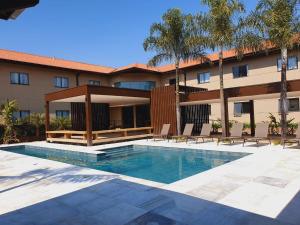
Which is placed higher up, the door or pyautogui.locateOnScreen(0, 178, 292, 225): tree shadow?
the door

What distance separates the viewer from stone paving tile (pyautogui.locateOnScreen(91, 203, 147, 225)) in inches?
199

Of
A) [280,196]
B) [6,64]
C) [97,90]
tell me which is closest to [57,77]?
[6,64]

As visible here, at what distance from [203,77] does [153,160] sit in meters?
15.0

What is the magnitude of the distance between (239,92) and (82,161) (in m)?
9.63

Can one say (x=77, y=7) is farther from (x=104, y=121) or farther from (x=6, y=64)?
(x=104, y=121)

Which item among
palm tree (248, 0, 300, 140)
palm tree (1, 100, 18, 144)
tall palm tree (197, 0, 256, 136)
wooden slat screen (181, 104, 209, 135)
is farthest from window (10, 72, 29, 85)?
palm tree (248, 0, 300, 140)

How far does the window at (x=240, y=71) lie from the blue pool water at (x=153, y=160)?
1161cm

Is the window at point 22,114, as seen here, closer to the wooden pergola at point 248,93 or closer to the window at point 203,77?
the wooden pergola at point 248,93

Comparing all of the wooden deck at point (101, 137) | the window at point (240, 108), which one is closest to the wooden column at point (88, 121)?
the wooden deck at point (101, 137)

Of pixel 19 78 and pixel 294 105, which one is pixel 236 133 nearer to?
pixel 294 105

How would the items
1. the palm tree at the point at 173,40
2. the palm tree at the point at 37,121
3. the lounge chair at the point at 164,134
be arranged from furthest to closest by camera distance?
the palm tree at the point at 37,121 < the lounge chair at the point at 164,134 < the palm tree at the point at 173,40

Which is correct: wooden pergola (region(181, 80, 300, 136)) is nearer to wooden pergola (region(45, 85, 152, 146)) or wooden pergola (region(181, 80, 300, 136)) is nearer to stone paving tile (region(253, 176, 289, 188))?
wooden pergola (region(45, 85, 152, 146))

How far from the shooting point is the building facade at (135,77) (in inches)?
861

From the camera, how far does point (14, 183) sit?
8227 mm
